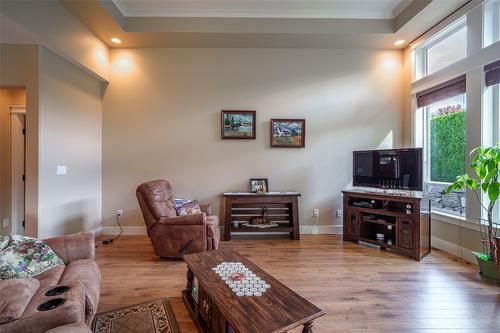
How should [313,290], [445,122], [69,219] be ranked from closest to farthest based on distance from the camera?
1. [313,290]
2. [69,219]
3. [445,122]

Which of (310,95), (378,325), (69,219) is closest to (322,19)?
(310,95)

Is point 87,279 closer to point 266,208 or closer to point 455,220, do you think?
point 266,208

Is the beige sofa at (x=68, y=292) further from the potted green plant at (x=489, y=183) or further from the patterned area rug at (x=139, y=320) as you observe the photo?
the potted green plant at (x=489, y=183)

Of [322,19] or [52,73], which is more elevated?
[322,19]

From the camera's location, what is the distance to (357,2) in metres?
3.47

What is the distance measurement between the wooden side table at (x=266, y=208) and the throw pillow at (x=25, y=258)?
229 centimetres

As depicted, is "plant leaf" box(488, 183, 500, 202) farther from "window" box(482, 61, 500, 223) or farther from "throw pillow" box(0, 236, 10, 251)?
"throw pillow" box(0, 236, 10, 251)

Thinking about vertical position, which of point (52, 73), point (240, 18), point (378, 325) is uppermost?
point (240, 18)

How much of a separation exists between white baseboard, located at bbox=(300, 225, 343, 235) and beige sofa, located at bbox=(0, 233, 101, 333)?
3.24 metres

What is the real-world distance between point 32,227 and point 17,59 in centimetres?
211

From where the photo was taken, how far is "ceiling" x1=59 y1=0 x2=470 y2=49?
11.4ft

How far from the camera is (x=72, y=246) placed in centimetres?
205

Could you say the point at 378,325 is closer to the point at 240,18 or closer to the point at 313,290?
the point at 313,290

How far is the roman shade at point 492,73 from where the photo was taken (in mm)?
2814
